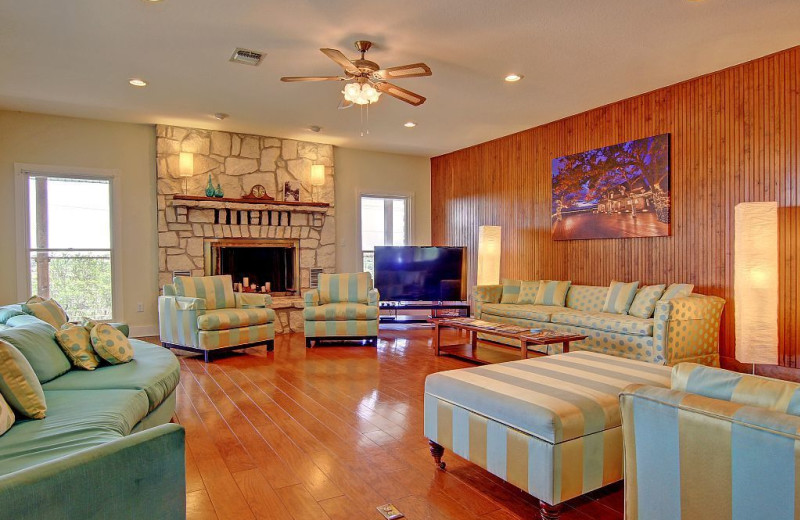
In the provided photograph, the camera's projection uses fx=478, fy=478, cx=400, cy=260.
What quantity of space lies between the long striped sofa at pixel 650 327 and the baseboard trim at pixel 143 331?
4.70 meters

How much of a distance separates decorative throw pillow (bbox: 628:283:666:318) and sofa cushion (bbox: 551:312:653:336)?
9 centimetres

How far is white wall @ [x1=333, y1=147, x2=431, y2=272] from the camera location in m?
7.75

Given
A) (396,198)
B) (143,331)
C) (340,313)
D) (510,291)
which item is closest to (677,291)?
(510,291)

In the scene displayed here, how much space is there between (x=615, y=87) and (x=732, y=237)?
1867 millimetres

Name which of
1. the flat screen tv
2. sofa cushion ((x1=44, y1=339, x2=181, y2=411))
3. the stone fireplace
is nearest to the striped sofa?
sofa cushion ((x1=44, y1=339, x2=181, y2=411))

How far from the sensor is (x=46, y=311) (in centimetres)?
321

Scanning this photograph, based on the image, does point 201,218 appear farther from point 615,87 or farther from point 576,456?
point 576,456

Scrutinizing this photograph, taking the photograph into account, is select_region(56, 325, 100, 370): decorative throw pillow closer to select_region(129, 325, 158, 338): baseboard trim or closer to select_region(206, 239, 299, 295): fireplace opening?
select_region(129, 325, 158, 338): baseboard trim

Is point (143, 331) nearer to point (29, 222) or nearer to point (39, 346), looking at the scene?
point (29, 222)

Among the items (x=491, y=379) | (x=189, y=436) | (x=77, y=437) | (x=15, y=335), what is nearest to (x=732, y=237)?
(x=491, y=379)

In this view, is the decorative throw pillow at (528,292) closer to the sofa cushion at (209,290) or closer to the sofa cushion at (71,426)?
the sofa cushion at (209,290)

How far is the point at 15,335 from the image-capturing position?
236 centimetres

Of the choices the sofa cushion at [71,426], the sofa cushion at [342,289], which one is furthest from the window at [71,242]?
the sofa cushion at [71,426]

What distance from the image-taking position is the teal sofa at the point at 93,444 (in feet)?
3.39
